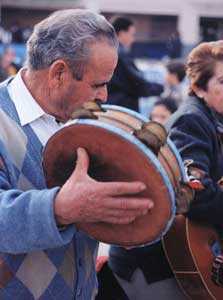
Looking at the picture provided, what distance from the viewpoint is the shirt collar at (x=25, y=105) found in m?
1.84

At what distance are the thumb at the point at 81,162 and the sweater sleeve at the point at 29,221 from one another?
0.25ft

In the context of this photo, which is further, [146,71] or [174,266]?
[146,71]

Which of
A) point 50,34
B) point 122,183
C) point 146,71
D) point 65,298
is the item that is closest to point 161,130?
point 122,183

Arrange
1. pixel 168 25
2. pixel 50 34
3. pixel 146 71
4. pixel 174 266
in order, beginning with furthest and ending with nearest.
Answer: pixel 168 25, pixel 146 71, pixel 174 266, pixel 50 34

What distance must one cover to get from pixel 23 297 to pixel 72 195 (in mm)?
471

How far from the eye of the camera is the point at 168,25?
93.0 feet

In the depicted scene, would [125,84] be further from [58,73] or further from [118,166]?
[118,166]

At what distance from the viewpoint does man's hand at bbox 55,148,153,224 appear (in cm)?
148

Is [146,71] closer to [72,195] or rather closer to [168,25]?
[72,195]

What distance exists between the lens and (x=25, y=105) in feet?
6.06

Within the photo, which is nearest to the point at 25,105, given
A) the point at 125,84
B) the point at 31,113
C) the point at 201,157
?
the point at 31,113

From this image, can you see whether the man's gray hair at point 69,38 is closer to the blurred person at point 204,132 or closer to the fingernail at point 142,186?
the fingernail at point 142,186

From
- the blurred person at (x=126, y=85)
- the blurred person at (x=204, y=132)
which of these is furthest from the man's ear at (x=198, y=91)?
the blurred person at (x=126, y=85)

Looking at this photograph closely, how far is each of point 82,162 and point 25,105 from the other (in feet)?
1.24
